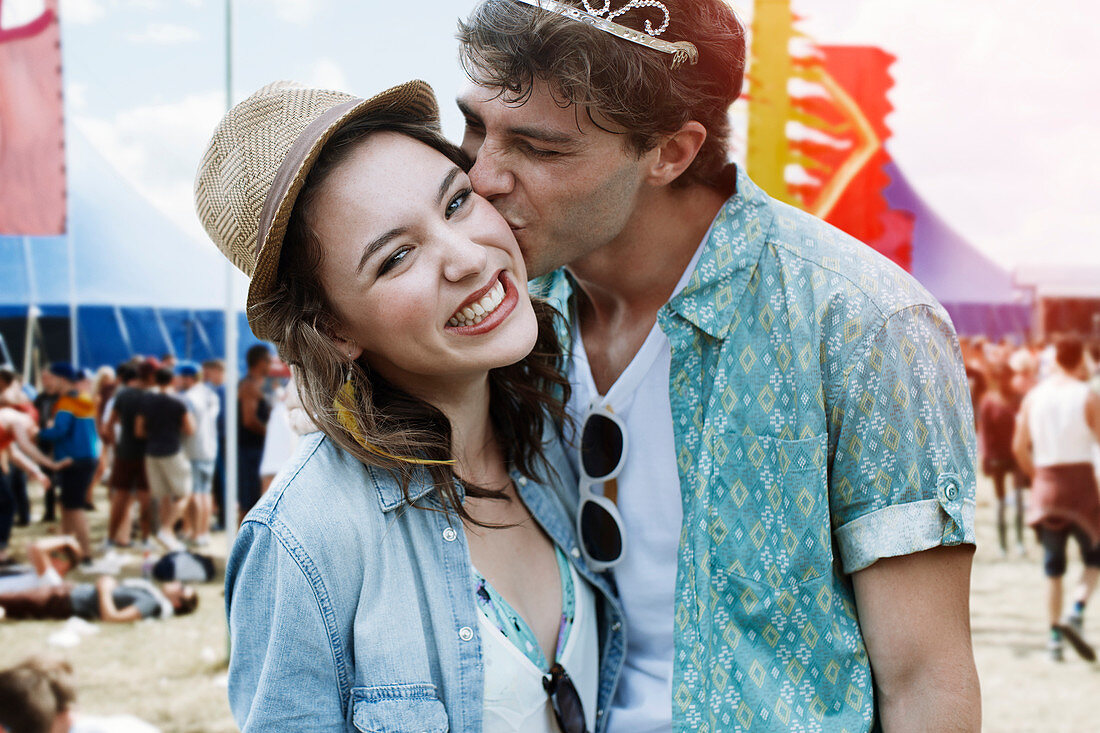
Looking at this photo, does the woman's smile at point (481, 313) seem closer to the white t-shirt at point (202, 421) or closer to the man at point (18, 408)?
the man at point (18, 408)

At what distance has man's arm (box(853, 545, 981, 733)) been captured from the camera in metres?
1.57

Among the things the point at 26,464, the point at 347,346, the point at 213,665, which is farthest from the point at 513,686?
the point at 26,464

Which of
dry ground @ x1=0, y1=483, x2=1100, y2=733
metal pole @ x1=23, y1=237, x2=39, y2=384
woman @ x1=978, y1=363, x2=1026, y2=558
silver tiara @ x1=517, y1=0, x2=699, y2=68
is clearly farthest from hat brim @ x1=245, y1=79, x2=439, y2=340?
woman @ x1=978, y1=363, x2=1026, y2=558

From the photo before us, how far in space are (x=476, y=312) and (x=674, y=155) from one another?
2.20ft

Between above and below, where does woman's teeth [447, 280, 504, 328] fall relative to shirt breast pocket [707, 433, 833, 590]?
above

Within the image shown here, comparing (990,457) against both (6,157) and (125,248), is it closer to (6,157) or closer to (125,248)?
(125,248)

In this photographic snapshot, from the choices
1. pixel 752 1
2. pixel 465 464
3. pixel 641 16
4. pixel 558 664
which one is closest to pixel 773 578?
pixel 558 664

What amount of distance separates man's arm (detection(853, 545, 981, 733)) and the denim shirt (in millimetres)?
764

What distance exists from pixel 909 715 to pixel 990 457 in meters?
5.53

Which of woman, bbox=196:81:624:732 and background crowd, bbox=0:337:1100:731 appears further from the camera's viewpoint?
background crowd, bbox=0:337:1100:731

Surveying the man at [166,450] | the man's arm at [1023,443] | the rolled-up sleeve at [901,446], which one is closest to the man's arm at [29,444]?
the man at [166,450]

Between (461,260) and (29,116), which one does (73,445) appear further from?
(461,260)

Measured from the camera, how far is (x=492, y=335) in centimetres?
156

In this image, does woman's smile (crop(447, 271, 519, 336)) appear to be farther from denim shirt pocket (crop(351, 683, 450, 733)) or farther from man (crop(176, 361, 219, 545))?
man (crop(176, 361, 219, 545))
